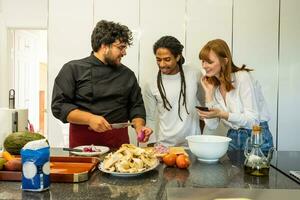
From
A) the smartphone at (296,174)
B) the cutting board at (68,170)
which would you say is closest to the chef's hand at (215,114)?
the smartphone at (296,174)

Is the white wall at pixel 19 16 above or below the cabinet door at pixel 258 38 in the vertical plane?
above

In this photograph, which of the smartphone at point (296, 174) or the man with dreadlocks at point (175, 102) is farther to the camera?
the man with dreadlocks at point (175, 102)

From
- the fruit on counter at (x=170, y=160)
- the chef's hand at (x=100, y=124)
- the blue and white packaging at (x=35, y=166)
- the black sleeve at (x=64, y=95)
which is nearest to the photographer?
the blue and white packaging at (x=35, y=166)

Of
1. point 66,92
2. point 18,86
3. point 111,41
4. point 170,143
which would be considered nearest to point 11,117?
point 66,92

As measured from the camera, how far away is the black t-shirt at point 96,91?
1.81 m

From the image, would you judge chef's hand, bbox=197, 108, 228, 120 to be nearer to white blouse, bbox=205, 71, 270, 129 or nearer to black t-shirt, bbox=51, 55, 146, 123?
white blouse, bbox=205, 71, 270, 129

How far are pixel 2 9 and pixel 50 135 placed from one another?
1867 millimetres

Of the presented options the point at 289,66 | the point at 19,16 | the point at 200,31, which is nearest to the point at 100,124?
the point at 200,31

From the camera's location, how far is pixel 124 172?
1.11m

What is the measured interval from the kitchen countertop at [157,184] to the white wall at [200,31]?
4.98 ft

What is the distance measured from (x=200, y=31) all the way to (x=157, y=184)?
183 cm

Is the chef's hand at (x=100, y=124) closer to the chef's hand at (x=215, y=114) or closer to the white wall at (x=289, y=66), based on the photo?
the chef's hand at (x=215, y=114)

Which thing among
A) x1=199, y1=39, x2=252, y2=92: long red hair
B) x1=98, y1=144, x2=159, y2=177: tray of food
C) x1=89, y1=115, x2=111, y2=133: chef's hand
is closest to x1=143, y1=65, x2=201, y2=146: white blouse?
x1=199, y1=39, x2=252, y2=92: long red hair

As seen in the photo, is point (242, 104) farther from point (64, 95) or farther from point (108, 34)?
point (64, 95)
